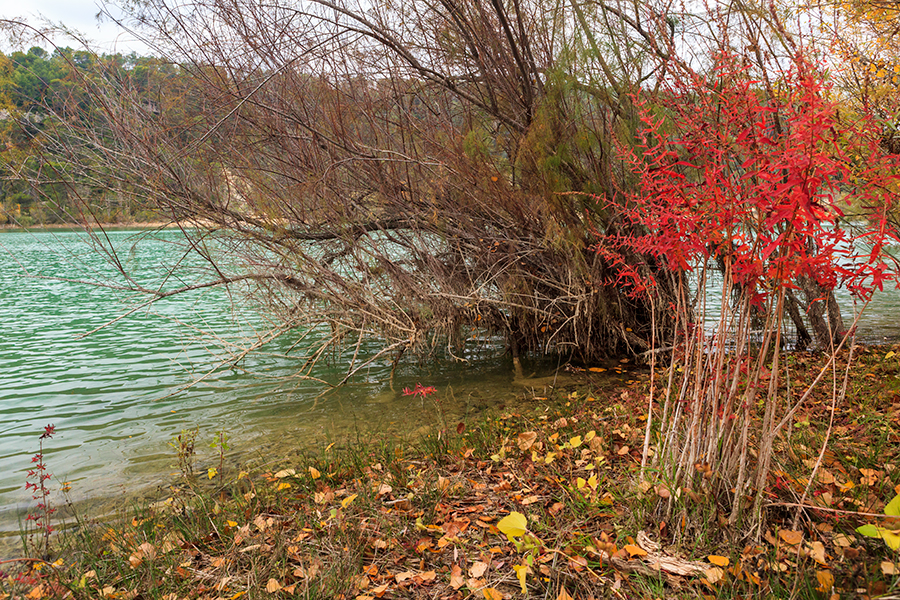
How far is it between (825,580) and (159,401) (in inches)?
293

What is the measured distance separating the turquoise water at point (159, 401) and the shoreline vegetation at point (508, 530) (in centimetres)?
125

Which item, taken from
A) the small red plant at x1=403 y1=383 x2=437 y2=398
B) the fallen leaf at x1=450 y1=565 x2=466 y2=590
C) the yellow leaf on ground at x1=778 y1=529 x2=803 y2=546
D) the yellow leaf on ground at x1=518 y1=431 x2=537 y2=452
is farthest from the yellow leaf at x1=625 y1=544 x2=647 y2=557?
the small red plant at x1=403 y1=383 x2=437 y2=398

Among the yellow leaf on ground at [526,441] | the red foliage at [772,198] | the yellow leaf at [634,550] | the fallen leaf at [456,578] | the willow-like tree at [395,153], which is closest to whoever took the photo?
the red foliage at [772,198]

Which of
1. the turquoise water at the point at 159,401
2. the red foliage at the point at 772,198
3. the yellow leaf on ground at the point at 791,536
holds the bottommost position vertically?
the turquoise water at the point at 159,401

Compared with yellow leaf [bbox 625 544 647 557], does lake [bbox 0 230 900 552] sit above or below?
below

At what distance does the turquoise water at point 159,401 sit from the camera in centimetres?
546

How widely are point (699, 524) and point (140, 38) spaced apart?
6.71 m

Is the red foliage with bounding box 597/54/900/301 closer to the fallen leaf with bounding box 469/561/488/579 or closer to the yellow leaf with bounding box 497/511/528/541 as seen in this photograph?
the yellow leaf with bounding box 497/511/528/541

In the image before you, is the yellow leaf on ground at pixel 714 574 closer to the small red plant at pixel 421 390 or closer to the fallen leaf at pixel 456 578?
the fallen leaf at pixel 456 578

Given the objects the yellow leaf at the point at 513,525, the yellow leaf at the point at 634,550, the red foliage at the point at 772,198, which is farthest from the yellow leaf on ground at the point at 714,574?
the red foliage at the point at 772,198

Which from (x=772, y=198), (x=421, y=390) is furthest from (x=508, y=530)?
(x=421, y=390)

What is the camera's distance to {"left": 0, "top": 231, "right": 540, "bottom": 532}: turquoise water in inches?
215

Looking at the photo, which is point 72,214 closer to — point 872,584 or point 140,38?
point 140,38

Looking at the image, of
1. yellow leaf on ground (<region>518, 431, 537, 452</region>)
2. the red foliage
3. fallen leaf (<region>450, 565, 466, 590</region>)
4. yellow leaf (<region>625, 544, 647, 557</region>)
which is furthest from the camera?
yellow leaf on ground (<region>518, 431, 537, 452</region>)
